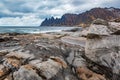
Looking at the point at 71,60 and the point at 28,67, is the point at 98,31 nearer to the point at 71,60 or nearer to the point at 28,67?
the point at 71,60

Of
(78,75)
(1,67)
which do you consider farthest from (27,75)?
(78,75)

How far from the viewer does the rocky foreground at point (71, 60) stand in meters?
11.1

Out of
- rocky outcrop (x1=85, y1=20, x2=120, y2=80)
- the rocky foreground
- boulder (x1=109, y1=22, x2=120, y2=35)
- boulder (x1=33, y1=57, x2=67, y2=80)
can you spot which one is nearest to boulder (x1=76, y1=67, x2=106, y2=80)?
the rocky foreground

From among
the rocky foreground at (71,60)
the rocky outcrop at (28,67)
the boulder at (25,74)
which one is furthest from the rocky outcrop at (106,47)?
the boulder at (25,74)

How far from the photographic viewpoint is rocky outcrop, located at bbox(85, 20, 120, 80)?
11859 millimetres

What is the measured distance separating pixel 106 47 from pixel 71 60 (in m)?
1.97

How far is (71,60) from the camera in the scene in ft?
42.4

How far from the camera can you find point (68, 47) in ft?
47.5

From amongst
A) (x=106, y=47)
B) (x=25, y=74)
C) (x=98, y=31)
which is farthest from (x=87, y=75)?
(x=25, y=74)

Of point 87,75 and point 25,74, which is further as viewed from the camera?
point 87,75

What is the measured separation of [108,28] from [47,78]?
4485 mm

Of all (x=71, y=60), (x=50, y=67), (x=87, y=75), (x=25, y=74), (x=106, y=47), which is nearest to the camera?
(x=25, y=74)

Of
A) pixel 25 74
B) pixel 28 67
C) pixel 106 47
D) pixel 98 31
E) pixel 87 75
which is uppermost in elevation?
pixel 98 31

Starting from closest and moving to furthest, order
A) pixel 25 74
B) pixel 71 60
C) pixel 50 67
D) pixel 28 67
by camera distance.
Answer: pixel 25 74 < pixel 28 67 < pixel 50 67 < pixel 71 60
